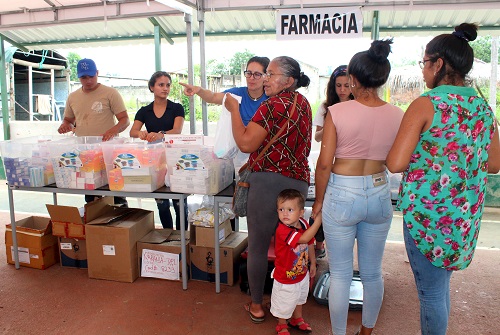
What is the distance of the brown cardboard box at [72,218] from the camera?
10.4 feet

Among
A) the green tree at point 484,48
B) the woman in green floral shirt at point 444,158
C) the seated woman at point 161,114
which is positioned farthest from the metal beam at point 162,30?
the green tree at point 484,48

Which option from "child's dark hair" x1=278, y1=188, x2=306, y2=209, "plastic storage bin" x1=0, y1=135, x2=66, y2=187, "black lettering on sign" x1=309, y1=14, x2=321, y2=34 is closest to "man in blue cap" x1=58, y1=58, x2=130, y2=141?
"plastic storage bin" x1=0, y1=135, x2=66, y2=187

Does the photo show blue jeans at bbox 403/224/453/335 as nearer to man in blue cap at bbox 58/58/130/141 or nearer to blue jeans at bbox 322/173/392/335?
blue jeans at bbox 322/173/392/335

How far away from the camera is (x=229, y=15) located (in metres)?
4.56

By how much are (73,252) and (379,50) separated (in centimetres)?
277

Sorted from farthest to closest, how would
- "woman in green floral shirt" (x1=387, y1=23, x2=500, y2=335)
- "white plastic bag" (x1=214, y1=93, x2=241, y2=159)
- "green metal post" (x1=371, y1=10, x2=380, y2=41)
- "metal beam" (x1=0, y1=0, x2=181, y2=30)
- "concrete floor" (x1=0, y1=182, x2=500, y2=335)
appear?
"green metal post" (x1=371, y1=10, x2=380, y2=41) < "metal beam" (x1=0, y1=0, x2=181, y2=30) < "concrete floor" (x1=0, y1=182, x2=500, y2=335) < "white plastic bag" (x1=214, y1=93, x2=241, y2=159) < "woman in green floral shirt" (x1=387, y1=23, x2=500, y2=335)

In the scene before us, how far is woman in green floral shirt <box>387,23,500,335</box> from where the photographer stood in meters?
1.48

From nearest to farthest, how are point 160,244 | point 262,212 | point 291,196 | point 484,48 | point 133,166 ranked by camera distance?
1. point 291,196
2. point 262,212
3. point 133,166
4. point 160,244
5. point 484,48

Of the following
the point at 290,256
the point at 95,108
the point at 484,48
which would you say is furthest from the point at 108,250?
the point at 484,48

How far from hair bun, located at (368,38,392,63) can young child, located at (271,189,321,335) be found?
78 cm

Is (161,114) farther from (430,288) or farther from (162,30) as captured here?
(430,288)

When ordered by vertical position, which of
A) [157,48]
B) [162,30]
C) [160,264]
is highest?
[162,30]

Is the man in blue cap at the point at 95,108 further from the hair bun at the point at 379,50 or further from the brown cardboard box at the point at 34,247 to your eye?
Result: the hair bun at the point at 379,50

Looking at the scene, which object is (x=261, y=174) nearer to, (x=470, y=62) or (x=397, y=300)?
(x=470, y=62)
